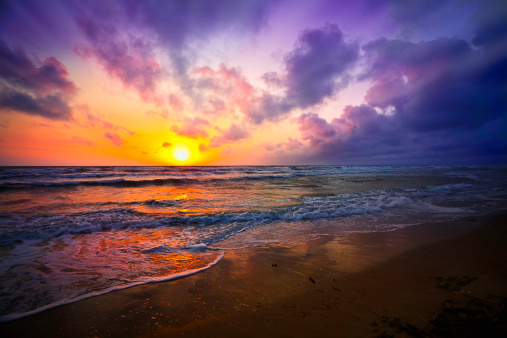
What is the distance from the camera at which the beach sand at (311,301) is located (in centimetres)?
241

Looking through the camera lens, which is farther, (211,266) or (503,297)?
(211,266)

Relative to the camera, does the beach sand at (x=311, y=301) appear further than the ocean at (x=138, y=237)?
No

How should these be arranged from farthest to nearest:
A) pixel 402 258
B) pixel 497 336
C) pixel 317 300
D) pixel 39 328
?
pixel 402 258 < pixel 317 300 < pixel 39 328 < pixel 497 336

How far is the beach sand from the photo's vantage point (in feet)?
7.91

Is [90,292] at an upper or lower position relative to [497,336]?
lower

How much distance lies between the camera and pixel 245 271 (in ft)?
13.3

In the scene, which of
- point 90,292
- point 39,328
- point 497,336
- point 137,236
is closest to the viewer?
point 497,336

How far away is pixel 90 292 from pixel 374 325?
4.05m

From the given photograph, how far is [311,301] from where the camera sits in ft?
9.91

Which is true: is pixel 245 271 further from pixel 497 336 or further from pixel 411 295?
pixel 497 336

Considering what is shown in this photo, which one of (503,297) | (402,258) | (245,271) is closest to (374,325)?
(503,297)

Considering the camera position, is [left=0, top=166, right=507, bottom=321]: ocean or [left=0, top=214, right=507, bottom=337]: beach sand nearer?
[left=0, top=214, right=507, bottom=337]: beach sand

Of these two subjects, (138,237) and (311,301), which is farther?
(138,237)

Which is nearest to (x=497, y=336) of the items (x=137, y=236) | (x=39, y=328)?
(x=39, y=328)
